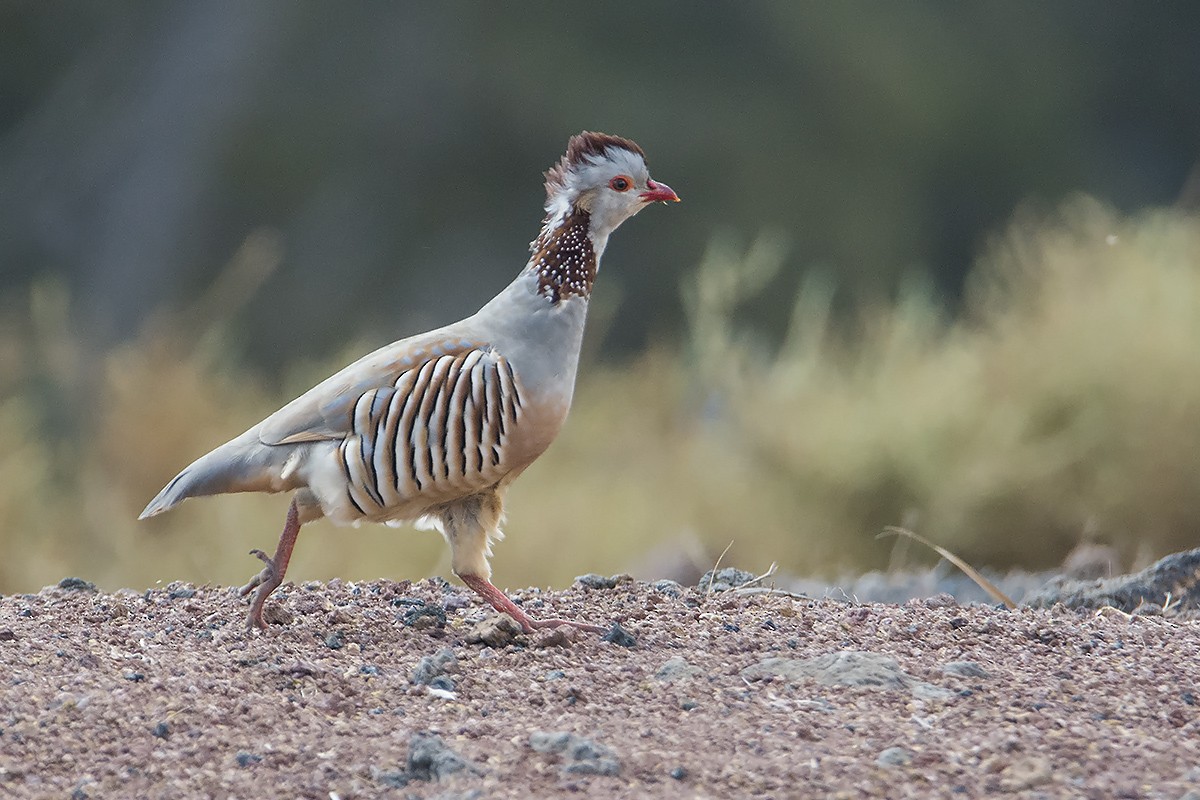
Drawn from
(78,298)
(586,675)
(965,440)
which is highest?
(78,298)

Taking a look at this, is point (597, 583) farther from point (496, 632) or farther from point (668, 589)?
point (496, 632)

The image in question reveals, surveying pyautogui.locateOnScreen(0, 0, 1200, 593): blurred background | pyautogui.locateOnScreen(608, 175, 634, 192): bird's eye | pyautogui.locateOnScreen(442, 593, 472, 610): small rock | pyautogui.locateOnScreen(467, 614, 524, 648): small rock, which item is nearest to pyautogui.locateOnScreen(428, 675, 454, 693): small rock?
pyautogui.locateOnScreen(467, 614, 524, 648): small rock

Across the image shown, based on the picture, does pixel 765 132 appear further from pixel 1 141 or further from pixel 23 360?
pixel 23 360

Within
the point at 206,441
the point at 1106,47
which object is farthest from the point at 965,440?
the point at 1106,47

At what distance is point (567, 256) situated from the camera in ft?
13.4

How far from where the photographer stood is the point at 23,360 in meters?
10.7

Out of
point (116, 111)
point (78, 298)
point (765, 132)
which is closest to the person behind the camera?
point (78, 298)

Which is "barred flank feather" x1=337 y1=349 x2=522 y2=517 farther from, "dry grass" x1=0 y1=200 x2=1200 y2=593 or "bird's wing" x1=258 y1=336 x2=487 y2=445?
"dry grass" x1=0 y1=200 x2=1200 y2=593

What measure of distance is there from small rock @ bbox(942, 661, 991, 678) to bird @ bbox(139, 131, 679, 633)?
0.85m

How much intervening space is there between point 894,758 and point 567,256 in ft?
5.74

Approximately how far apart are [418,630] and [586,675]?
58 centimetres

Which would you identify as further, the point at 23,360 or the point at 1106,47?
the point at 1106,47

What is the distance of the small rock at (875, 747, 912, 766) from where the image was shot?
2764 mm

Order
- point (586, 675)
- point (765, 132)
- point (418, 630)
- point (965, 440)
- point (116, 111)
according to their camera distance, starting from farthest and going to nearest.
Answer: point (765, 132) < point (116, 111) < point (965, 440) < point (418, 630) < point (586, 675)
